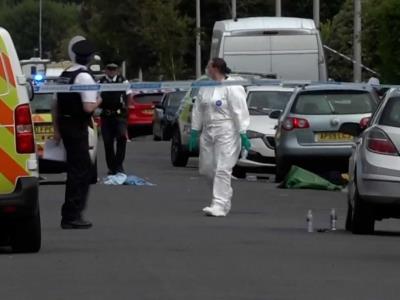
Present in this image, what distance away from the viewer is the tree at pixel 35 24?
123m

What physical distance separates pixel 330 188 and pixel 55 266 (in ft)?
37.9

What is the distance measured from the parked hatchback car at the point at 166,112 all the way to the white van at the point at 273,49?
855 centimetres

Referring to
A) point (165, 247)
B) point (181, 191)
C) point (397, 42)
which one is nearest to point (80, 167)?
point (165, 247)

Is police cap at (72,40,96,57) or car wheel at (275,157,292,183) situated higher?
police cap at (72,40,96,57)

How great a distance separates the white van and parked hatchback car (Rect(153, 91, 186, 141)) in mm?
8551

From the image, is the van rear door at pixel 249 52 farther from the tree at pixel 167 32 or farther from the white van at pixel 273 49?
the tree at pixel 167 32

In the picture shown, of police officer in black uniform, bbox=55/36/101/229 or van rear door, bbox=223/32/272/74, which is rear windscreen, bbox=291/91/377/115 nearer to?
police officer in black uniform, bbox=55/36/101/229

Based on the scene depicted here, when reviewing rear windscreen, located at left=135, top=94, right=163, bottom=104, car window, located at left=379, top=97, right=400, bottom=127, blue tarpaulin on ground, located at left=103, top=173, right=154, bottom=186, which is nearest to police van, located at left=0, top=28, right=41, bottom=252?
car window, located at left=379, top=97, right=400, bottom=127

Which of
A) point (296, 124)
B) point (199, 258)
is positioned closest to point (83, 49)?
point (199, 258)

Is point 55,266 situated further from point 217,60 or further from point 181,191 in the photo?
point 181,191

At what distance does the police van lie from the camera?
12656 millimetres

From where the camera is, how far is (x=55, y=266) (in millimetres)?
12195

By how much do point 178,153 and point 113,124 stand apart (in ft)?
20.3

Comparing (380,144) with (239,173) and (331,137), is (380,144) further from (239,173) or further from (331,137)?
(239,173)
